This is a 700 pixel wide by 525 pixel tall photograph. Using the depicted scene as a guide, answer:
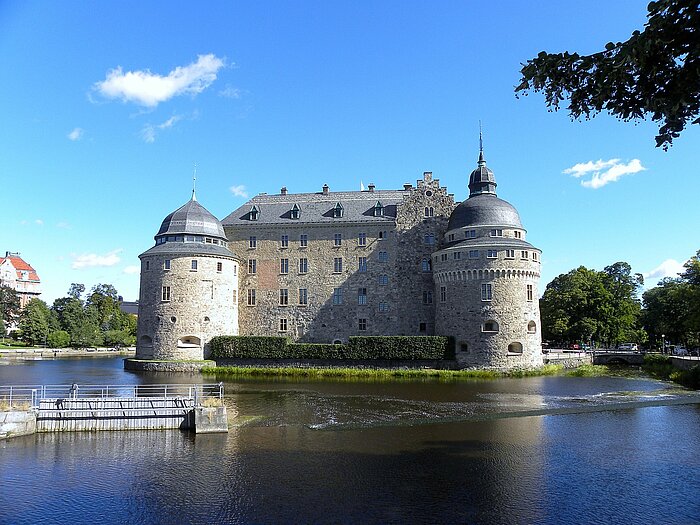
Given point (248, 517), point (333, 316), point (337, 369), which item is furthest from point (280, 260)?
point (248, 517)

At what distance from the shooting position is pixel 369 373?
40.5 metres

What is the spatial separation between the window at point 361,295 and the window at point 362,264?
75.3 inches

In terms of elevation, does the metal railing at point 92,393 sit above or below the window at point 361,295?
below

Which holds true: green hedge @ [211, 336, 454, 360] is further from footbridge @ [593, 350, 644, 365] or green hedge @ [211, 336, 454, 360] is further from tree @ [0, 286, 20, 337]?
tree @ [0, 286, 20, 337]

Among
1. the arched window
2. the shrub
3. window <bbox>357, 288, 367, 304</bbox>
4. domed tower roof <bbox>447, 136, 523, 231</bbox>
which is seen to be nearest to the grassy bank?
the arched window

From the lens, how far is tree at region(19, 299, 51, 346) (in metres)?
71.8

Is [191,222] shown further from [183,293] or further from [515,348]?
[515,348]

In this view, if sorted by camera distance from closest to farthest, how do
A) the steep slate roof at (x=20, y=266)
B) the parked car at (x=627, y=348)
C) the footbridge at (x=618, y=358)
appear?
the footbridge at (x=618, y=358)
the parked car at (x=627, y=348)
the steep slate roof at (x=20, y=266)

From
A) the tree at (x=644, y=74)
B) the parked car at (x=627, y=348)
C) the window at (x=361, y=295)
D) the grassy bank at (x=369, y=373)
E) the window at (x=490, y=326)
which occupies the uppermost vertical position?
the tree at (x=644, y=74)

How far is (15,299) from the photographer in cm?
8344

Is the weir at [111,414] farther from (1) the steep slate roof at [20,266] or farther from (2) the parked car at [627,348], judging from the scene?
(1) the steep slate roof at [20,266]

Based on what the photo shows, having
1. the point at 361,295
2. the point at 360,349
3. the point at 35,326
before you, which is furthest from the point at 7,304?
the point at 360,349

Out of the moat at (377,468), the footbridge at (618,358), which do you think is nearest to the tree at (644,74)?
the moat at (377,468)

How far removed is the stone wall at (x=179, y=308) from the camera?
44875 millimetres
